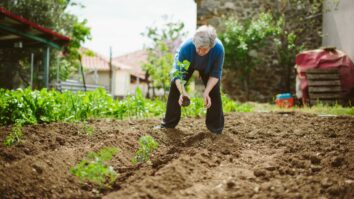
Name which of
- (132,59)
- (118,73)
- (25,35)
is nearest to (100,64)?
(118,73)

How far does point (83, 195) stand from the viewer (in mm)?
2246

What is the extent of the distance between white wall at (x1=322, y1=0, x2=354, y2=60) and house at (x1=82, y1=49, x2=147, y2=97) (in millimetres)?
19135

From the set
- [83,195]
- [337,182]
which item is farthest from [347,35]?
[83,195]

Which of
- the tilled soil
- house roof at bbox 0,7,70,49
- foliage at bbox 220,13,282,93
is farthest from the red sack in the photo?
house roof at bbox 0,7,70,49

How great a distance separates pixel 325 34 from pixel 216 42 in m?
8.33

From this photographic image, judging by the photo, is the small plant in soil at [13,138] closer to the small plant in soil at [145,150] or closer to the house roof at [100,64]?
the small plant in soil at [145,150]

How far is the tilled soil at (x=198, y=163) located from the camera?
2.17 metres

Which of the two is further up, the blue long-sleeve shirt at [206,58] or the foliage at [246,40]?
A: the foliage at [246,40]

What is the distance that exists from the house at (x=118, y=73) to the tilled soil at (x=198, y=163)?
24.9 meters

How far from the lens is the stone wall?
11594 mm

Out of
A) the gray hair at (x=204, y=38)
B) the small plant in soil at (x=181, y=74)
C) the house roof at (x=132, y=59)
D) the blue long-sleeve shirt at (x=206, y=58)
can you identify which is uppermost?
the house roof at (x=132, y=59)

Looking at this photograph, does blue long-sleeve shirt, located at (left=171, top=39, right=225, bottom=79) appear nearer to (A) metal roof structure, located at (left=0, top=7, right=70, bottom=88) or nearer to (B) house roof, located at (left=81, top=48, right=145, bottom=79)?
(A) metal roof structure, located at (left=0, top=7, right=70, bottom=88)

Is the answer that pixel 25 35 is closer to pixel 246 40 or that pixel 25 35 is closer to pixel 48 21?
pixel 48 21

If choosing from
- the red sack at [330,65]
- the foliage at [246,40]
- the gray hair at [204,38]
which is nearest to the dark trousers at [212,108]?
the gray hair at [204,38]
